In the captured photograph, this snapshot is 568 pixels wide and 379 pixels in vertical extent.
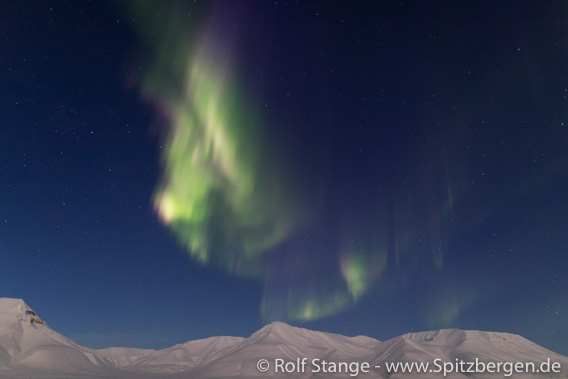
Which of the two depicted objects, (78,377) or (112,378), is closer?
(78,377)

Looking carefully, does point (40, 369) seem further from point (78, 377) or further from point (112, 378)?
point (112, 378)

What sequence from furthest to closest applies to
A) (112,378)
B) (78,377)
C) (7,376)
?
(112,378) → (78,377) → (7,376)

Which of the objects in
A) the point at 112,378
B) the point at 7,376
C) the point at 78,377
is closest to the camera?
the point at 7,376

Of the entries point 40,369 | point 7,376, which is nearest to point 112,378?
point 40,369

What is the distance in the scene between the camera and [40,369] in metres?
185

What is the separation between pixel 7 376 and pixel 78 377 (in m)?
32.4

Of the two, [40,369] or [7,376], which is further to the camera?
[40,369]

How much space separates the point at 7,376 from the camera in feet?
521

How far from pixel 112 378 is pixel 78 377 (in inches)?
786

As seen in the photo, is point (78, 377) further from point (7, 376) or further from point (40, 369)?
point (7, 376)

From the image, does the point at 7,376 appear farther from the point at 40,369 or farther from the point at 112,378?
the point at 112,378

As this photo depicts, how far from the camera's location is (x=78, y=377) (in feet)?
601

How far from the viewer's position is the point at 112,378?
198375 mm

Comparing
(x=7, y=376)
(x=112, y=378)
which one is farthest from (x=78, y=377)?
(x=7, y=376)
